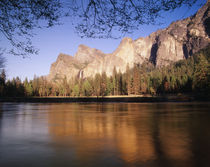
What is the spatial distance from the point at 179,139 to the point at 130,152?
8.06ft

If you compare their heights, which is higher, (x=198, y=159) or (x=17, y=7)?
(x=17, y=7)

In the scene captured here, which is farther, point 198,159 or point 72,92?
point 72,92

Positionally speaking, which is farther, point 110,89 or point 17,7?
point 110,89

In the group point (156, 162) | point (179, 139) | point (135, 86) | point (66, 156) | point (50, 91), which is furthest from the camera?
point (50, 91)

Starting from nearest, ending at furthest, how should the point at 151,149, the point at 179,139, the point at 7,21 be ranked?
the point at 151,149, the point at 7,21, the point at 179,139

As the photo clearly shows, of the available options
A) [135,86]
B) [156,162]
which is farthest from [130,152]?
[135,86]

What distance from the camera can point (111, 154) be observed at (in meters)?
4.97

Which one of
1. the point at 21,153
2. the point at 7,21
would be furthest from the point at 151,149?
the point at 7,21

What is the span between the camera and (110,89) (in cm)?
12794

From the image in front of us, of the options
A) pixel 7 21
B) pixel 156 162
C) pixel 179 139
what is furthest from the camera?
pixel 179 139

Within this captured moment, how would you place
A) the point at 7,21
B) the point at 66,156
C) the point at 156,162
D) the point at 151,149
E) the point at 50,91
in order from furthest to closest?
1. the point at 50,91
2. the point at 7,21
3. the point at 151,149
4. the point at 66,156
5. the point at 156,162

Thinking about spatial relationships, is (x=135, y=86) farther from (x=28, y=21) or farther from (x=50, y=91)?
(x=28, y=21)

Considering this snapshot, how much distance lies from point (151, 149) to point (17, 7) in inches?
226

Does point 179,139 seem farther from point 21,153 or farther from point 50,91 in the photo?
point 50,91
